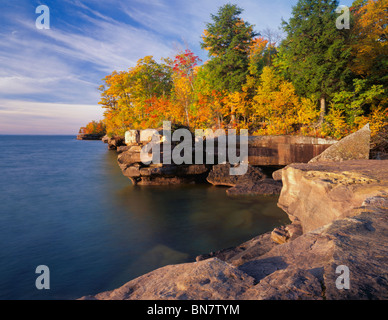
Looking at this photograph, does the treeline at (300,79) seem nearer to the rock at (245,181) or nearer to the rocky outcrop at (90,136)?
the rock at (245,181)

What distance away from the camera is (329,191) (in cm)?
543

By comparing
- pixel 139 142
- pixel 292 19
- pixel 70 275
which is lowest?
pixel 70 275

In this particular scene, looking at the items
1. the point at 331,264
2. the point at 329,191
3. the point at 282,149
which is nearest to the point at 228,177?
the point at 282,149

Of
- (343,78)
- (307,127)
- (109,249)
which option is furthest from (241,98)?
(109,249)

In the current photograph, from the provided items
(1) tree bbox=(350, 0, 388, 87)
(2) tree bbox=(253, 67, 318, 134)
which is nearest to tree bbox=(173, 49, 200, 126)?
(2) tree bbox=(253, 67, 318, 134)

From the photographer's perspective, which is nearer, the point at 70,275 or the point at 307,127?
the point at 70,275

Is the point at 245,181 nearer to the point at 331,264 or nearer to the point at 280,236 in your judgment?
the point at 280,236

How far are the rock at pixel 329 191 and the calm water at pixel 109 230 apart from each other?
8.34 ft

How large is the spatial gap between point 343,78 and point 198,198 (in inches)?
557

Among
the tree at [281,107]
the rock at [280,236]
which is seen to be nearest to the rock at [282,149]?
the tree at [281,107]

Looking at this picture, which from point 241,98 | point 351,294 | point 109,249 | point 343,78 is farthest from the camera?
point 241,98

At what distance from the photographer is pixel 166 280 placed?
2.68 meters

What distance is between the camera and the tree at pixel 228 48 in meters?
22.4
